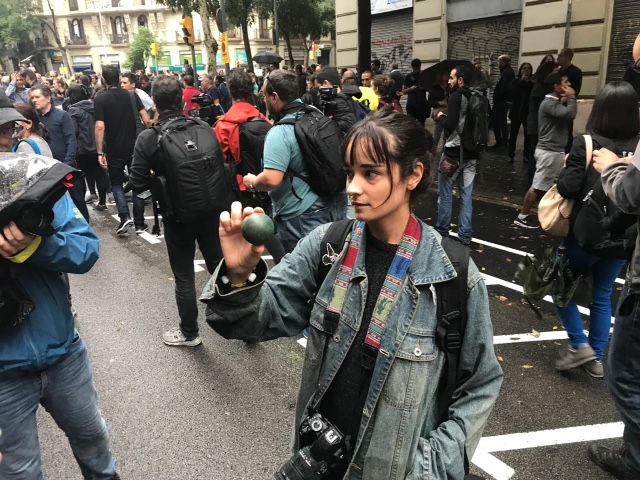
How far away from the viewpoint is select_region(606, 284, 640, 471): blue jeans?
2285 millimetres

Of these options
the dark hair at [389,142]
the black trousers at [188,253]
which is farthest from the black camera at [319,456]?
the black trousers at [188,253]

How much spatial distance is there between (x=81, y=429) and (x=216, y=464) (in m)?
0.90

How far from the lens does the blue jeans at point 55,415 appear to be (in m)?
2.09

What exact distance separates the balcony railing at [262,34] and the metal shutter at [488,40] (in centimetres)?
4582

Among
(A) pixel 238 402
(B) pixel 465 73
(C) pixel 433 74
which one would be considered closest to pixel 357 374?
(A) pixel 238 402

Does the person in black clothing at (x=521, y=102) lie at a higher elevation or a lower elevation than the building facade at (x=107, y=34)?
lower

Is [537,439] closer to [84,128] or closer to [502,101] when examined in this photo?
[84,128]

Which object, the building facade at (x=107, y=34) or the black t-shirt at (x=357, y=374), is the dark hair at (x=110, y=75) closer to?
the black t-shirt at (x=357, y=374)

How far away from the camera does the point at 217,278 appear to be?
1.39m

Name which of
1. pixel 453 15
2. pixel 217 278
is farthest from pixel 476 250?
pixel 453 15

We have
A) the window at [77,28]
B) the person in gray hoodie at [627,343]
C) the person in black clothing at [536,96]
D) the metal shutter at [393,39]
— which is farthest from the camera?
the window at [77,28]

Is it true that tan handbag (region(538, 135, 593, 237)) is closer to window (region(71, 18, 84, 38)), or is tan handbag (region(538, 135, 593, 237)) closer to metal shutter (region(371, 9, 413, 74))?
metal shutter (region(371, 9, 413, 74))

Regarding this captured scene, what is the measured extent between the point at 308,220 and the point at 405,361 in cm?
258

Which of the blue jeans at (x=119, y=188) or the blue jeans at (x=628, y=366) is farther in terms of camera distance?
the blue jeans at (x=119, y=188)
